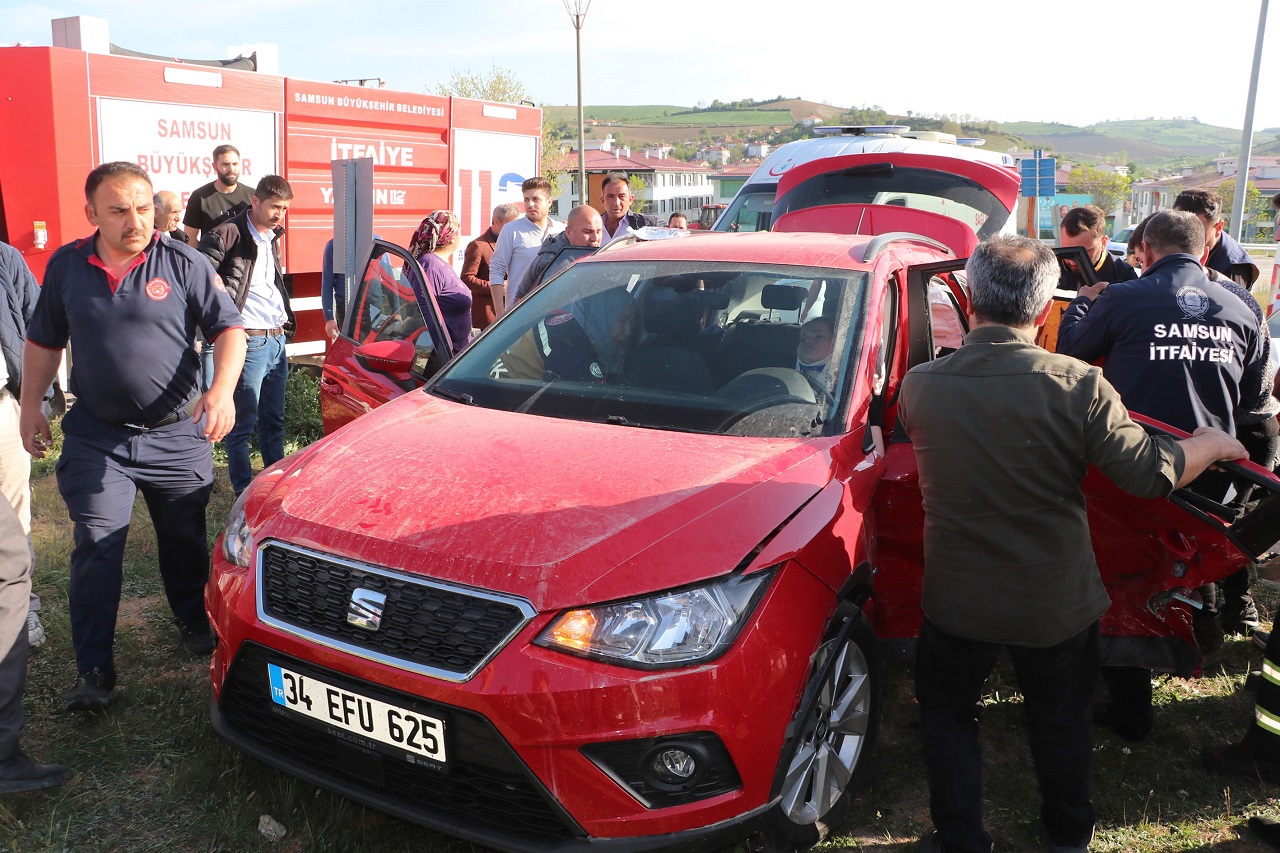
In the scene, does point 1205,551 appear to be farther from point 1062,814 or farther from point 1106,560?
point 1062,814

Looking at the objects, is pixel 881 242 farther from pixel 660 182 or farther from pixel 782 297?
pixel 660 182

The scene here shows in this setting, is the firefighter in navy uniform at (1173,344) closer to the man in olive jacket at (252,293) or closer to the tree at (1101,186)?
the man in olive jacket at (252,293)

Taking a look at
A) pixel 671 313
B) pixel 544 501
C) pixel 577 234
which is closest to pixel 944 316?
pixel 671 313

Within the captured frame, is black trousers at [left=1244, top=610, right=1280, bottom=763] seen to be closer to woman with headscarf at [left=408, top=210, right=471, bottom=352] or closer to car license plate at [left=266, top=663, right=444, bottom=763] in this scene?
car license plate at [left=266, top=663, right=444, bottom=763]

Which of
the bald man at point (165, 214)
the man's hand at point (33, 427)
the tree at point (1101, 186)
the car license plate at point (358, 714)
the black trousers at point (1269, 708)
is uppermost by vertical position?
the tree at point (1101, 186)

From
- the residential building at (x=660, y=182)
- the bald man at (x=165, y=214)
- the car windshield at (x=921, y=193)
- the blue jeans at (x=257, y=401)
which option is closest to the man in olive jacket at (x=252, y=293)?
the blue jeans at (x=257, y=401)

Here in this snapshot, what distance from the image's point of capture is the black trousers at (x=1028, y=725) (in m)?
2.66

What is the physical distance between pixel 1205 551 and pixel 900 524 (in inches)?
34.2

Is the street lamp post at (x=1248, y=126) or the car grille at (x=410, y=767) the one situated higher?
the street lamp post at (x=1248, y=126)

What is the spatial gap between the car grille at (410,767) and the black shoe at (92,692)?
3.36ft

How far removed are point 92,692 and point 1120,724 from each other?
3584 millimetres

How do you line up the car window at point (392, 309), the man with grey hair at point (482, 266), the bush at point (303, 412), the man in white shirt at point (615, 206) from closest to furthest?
the car window at point (392, 309)
the man in white shirt at point (615, 206)
the bush at point (303, 412)
the man with grey hair at point (482, 266)

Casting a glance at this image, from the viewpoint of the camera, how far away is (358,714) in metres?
2.42

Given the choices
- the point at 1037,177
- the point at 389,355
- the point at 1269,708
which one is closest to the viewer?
the point at 1269,708
